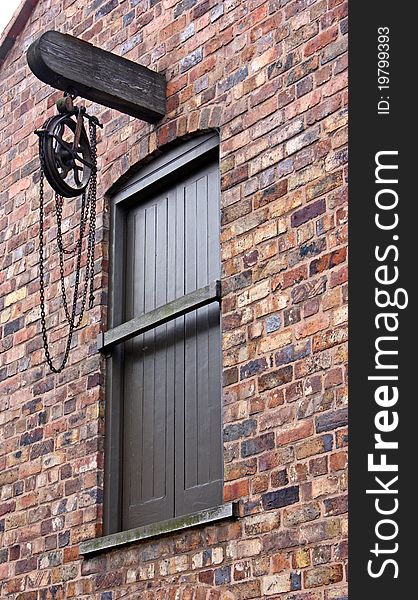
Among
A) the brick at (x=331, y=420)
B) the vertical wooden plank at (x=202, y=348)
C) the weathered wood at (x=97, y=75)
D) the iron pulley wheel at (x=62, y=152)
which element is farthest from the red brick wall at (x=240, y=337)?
the iron pulley wheel at (x=62, y=152)

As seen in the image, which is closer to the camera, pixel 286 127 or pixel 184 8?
pixel 286 127

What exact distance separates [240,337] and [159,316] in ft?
2.22

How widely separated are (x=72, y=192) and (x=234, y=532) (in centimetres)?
199

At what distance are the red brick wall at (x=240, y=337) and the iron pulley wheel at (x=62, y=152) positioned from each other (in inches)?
18.7

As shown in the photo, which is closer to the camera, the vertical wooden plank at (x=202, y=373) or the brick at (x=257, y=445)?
the brick at (x=257, y=445)

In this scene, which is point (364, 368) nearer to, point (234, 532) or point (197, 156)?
point (234, 532)

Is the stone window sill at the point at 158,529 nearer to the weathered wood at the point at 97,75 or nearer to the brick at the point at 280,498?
the brick at the point at 280,498

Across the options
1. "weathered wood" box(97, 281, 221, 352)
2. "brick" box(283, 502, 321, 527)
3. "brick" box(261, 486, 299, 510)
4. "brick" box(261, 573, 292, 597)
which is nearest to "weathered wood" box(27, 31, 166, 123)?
"weathered wood" box(97, 281, 221, 352)

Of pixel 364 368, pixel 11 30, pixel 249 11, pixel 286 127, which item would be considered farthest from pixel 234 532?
pixel 11 30

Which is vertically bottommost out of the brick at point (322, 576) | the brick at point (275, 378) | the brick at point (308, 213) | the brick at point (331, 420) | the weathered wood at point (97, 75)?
the brick at point (322, 576)

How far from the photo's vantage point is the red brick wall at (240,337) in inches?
211

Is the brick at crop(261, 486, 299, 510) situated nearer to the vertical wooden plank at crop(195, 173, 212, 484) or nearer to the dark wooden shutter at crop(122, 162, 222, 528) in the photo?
the dark wooden shutter at crop(122, 162, 222, 528)

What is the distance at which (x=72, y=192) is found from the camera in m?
6.34

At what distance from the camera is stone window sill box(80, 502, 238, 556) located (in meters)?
5.61
